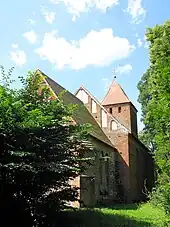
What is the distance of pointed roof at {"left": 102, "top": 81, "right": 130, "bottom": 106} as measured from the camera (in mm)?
37875

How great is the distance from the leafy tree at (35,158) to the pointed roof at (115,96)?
25.1 meters

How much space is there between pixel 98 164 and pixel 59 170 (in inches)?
687

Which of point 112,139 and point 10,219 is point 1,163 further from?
point 112,139

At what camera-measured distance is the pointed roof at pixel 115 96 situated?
37.9 metres

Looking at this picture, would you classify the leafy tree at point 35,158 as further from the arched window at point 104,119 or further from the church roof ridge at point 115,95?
the church roof ridge at point 115,95

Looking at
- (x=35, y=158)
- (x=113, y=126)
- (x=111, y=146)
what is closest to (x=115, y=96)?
(x=113, y=126)

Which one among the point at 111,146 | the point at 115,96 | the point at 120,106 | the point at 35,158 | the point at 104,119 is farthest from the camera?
the point at 115,96

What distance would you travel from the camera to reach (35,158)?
11141mm

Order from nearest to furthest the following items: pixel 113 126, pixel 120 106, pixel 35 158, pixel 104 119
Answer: pixel 35 158
pixel 113 126
pixel 104 119
pixel 120 106

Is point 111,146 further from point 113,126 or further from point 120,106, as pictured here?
point 120,106

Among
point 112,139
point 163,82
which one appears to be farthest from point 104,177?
point 163,82

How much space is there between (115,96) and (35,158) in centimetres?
2792

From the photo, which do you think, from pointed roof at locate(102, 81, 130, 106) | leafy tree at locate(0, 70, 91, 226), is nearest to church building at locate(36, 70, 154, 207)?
pointed roof at locate(102, 81, 130, 106)

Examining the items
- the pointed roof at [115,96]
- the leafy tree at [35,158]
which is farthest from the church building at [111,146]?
the leafy tree at [35,158]
